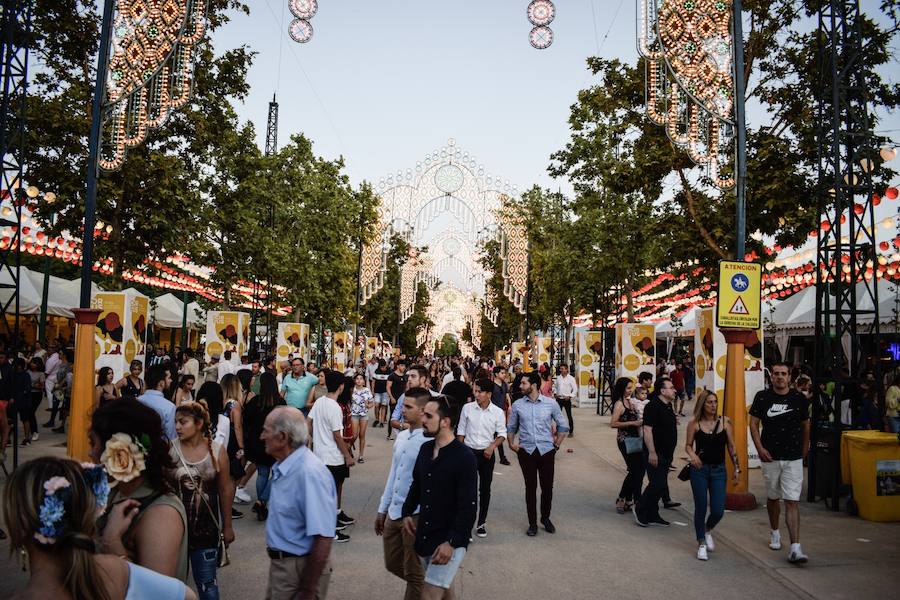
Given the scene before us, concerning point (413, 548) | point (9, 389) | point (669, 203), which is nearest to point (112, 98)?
point (9, 389)

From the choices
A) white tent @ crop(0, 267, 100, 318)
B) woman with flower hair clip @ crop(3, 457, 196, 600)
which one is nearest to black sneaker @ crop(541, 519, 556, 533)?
woman with flower hair clip @ crop(3, 457, 196, 600)

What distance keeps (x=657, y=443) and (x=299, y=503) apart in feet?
20.2

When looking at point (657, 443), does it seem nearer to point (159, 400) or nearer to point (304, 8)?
point (159, 400)

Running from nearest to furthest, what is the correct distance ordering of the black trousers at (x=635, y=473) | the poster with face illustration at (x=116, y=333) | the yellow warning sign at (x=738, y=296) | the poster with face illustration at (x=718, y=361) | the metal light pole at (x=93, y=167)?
1. the black trousers at (x=635, y=473)
2. the yellow warning sign at (x=738, y=296)
3. the metal light pole at (x=93, y=167)
4. the poster with face illustration at (x=116, y=333)
5. the poster with face illustration at (x=718, y=361)

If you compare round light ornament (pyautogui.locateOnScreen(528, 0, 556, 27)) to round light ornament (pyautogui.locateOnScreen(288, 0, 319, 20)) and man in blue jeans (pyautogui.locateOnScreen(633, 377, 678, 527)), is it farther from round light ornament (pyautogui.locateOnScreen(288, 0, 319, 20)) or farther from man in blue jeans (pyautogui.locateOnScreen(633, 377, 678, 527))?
man in blue jeans (pyautogui.locateOnScreen(633, 377, 678, 527))

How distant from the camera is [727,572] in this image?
7.06 metres

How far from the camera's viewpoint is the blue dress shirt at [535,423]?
8.55 m

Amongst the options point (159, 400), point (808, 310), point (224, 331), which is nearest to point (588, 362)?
point (808, 310)

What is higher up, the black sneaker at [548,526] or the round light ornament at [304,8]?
the round light ornament at [304,8]

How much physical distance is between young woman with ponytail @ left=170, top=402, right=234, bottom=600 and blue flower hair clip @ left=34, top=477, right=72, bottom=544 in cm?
224

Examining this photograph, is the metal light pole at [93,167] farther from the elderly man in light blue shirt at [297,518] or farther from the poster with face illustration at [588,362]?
the poster with face illustration at [588,362]

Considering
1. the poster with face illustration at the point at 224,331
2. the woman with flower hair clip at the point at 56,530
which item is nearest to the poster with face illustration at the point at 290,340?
the poster with face illustration at the point at 224,331

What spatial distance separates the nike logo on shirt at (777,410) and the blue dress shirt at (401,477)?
4.62 metres

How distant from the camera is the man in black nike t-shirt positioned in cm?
761
